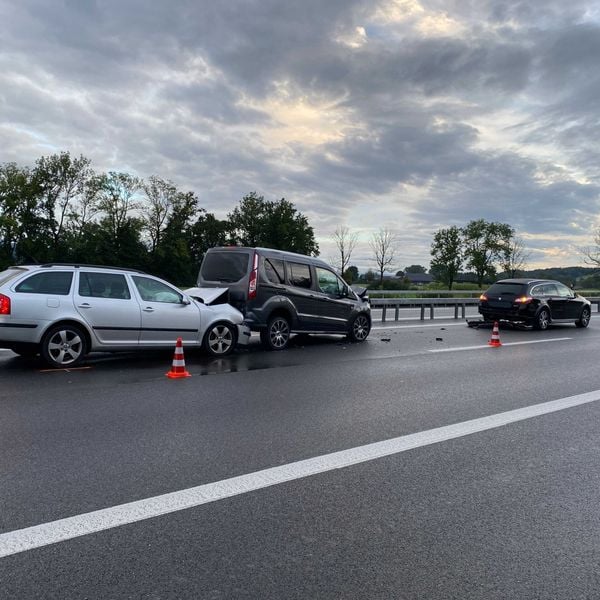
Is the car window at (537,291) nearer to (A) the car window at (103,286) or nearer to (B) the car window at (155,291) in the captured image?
(B) the car window at (155,291)

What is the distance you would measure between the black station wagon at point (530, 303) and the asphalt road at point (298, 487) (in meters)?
9.94

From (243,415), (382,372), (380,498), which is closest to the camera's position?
(380,498)

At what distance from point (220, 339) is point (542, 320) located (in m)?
11.7

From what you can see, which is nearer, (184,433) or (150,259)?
(184,433)

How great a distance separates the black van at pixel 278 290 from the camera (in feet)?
36.1

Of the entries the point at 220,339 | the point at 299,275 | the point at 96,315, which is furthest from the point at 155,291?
the point at 299,275

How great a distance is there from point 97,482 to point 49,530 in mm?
762

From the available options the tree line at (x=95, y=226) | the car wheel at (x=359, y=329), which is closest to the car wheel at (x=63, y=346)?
A: the car wheel at (x=359, y=329)

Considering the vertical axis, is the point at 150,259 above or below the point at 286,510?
above

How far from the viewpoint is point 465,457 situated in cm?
468

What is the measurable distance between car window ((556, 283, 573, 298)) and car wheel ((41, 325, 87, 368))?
1564 centimetres

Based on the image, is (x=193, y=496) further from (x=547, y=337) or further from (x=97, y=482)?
(x=547, y=337)

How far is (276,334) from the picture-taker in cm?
1140

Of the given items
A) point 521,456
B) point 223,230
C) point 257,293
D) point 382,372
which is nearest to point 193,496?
point 521,456
